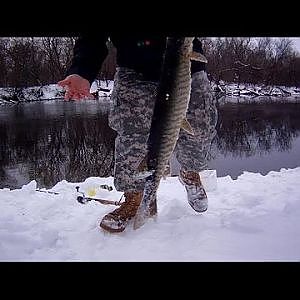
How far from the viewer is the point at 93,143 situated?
25.0ft

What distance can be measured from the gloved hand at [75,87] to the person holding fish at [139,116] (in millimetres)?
42

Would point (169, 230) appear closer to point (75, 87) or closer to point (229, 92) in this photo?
point (75, 87)

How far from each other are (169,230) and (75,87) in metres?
0.84

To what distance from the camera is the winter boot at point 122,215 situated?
2023mm

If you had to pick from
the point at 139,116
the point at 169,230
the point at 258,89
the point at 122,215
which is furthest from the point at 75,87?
the point at 258,89

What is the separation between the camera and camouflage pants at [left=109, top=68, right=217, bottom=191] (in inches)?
81.7

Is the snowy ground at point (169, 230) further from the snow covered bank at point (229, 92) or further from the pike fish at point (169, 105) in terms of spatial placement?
the snow covered bank at point (229, 92)

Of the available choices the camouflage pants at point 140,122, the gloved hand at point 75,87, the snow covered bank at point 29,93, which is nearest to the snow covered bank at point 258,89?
the snow covered bank at point 29,93

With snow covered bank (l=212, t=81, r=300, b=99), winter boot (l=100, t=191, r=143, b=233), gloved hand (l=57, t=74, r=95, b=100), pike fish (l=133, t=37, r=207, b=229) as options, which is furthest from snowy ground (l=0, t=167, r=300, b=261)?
snow covered bank (l=212, t=81, r=300, b=99)

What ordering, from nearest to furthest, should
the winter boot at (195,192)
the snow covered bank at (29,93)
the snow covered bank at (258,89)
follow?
the winter boot at (195,192) < the snow covered bank at (258,89) < the snow covered bank at (29,93)
